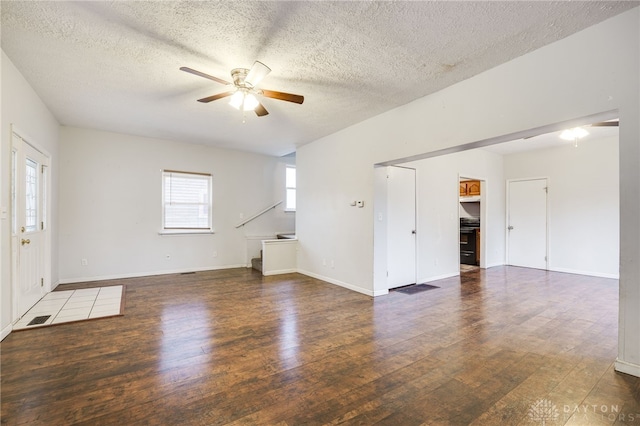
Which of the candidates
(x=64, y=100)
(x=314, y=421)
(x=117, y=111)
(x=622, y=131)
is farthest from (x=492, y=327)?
(x=64, y=100)

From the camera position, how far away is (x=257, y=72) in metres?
2.54

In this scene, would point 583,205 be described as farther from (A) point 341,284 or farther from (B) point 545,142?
(A) point 341,284

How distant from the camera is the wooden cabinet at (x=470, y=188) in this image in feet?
24.3

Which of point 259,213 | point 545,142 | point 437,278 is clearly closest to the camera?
point 437,278

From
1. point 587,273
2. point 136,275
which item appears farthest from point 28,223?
point 587,273

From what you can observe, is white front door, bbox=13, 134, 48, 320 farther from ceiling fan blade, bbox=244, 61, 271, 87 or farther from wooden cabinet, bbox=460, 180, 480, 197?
wooden cabinet, bbox=460, 180, 480, 197

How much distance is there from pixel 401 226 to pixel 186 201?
432 centimetres

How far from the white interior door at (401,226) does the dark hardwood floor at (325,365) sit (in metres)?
0.93

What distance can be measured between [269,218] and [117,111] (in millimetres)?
3709

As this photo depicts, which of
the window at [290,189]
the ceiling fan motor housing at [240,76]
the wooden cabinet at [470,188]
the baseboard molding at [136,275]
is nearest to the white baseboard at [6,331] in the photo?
the baseboard molding at [136,275]

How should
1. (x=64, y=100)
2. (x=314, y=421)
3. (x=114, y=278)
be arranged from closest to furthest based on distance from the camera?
(x=314, y=421) < (x=64, y=100) < (x=114, y=278)

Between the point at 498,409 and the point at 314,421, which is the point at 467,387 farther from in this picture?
the point at 314,421

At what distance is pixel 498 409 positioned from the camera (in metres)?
1.79

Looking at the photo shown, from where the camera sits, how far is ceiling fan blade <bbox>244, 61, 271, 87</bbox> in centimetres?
243
